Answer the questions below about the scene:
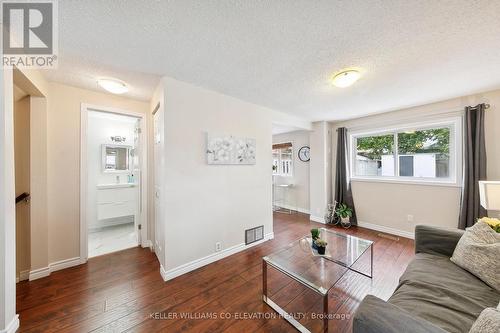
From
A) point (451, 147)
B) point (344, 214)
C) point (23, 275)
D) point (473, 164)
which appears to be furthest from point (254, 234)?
point (451, 147)

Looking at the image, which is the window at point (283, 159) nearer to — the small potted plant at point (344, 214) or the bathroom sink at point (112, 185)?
the small potted plant at point (344, 214)

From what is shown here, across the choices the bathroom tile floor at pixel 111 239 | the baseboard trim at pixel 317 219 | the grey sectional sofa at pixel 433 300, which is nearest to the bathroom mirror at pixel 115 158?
the bathroom tile floor at pixel 111 239

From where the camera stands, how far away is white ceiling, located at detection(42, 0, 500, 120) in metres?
1.18

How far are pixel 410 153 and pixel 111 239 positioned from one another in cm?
553

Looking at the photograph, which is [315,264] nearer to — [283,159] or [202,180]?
[202,180]

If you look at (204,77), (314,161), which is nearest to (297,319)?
(204,77)

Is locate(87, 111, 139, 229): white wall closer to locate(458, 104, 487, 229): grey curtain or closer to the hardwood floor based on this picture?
the hardwood floor

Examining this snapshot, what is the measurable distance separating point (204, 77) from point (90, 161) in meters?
3.17

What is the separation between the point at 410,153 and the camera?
3.29 metres

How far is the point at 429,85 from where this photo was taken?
89.4 inches

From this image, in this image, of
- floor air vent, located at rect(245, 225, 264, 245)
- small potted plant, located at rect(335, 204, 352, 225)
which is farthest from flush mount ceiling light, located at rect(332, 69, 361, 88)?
small potted plant, located at rect(335, 204, 352, 225)

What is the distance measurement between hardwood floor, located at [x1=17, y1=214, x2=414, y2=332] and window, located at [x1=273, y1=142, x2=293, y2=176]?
321 centimetres

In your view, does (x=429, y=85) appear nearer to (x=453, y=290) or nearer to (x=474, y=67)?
(x=474, y=67)

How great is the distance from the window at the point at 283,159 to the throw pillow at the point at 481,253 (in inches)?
152
